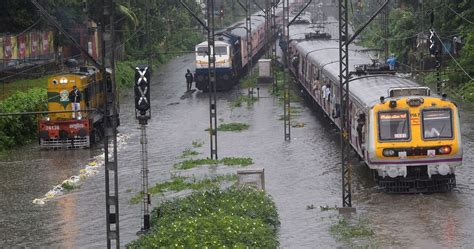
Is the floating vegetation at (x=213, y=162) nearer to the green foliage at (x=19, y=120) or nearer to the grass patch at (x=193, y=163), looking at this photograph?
the grass patch at (x=193, y=163)

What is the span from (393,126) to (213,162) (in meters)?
9.18

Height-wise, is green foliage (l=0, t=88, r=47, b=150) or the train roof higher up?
the train roof

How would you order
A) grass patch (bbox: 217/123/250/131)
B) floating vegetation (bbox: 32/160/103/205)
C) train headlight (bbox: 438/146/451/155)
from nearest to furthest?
train headlight (bbox: 438/146/451/155)
floating vegetation (bbox: 32/160/103/205)
grass patch (bbox: 217/123/250/131)

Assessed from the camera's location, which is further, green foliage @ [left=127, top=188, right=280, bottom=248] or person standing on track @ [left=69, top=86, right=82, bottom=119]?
person standing on track @ [left=69, top=86, right=82, bottom=119]

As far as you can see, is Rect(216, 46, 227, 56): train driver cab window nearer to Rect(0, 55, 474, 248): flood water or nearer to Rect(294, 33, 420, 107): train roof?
Rect(294, 33, 420, 107): train roof

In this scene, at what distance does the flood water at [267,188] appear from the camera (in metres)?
23.9

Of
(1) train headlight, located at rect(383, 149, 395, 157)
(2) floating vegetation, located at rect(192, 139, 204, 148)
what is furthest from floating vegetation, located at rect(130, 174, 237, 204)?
(2) floating vegetation, located at rect(192, 139, 204, 148)

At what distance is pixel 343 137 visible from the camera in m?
25.8

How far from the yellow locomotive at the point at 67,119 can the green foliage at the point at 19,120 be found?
140 cm

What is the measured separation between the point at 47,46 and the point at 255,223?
44486 mm

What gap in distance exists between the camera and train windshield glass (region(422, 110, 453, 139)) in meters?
27.4

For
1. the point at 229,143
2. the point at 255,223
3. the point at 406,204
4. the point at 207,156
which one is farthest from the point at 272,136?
the point at 255,223

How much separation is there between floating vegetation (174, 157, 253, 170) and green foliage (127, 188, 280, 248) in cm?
878

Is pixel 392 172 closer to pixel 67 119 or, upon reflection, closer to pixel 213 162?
pixel 213 162
